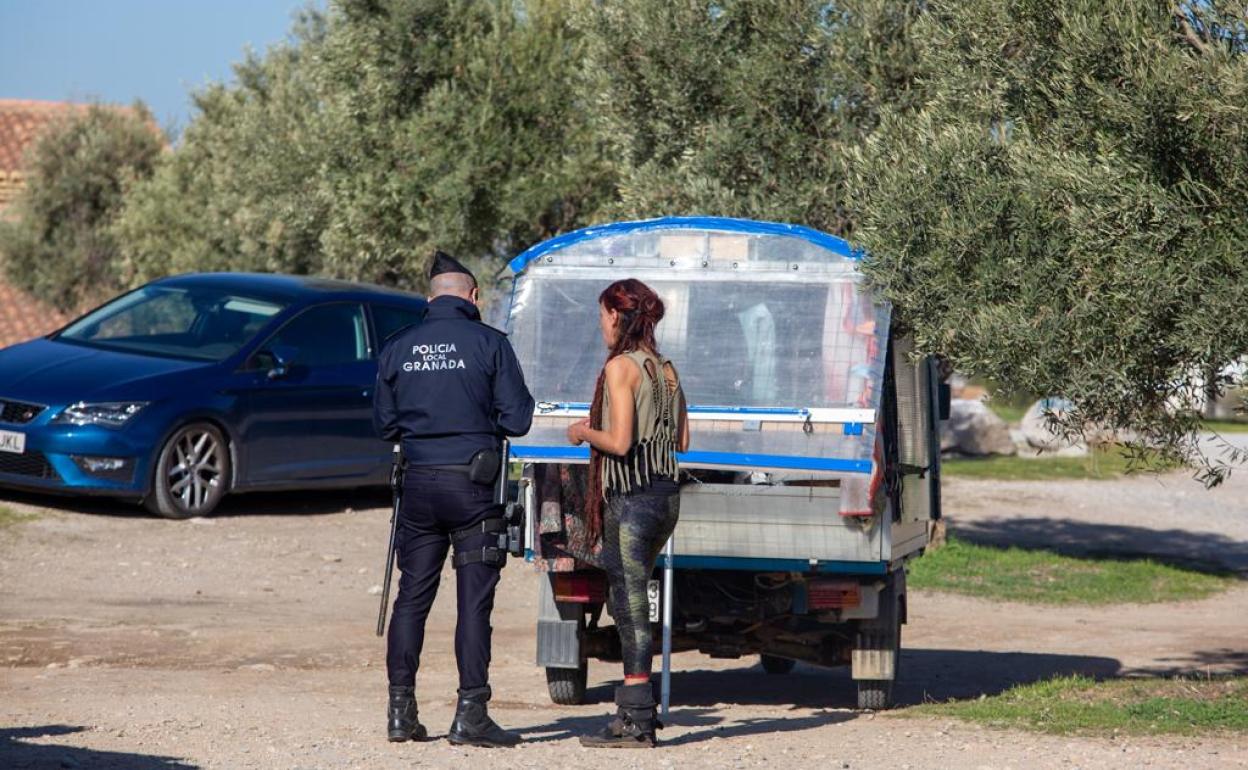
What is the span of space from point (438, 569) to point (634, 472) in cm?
89

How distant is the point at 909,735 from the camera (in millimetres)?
7961

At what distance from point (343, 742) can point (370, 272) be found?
14695 mm

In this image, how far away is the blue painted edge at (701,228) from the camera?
877 cm

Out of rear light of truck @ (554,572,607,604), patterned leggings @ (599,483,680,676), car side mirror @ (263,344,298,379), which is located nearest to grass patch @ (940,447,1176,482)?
car side mirror @ (263,344,298,379)

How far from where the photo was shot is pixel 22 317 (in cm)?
3297

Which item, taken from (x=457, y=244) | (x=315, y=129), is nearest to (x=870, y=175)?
(x=457, y=244)

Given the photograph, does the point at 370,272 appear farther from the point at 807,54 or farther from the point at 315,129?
the point at 807,54

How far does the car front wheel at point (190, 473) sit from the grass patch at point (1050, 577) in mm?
5591

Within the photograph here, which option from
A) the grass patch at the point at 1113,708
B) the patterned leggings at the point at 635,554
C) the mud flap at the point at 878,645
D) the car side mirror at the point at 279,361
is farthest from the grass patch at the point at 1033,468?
the patterned leggings at the point at 635,554

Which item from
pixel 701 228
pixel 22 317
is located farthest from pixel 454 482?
pixel 22 317

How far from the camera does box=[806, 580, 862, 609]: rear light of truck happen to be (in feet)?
28.0

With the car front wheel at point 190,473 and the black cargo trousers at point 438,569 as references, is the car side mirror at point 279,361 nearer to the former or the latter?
the car front wheel at point 190,473

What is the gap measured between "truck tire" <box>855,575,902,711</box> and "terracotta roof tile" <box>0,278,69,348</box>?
2561 cm

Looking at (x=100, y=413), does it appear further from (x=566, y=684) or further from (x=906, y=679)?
(x=906, y=679)
